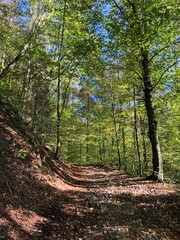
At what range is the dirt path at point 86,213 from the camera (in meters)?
4.56

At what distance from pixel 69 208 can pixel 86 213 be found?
0.67 meters

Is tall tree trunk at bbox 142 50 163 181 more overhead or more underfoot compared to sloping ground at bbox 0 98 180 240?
more overhead

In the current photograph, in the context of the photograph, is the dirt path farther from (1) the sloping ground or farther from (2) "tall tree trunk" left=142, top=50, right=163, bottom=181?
(2) "tall tree trunk" left=142, top=50, right=163, bottom=181

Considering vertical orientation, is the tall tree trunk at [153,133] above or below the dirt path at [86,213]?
above

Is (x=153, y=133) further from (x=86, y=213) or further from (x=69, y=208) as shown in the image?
(x=69, y=208)

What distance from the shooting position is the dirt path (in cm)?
456

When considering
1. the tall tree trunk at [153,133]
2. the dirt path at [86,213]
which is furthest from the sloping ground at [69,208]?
the tall tree trunk at [153,133]

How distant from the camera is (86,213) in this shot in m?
6.07

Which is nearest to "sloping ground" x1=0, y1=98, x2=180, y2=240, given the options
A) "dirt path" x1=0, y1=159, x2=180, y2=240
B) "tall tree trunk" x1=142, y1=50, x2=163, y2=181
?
"dirt path" x1=0, y1=159, x2=180, y2=240

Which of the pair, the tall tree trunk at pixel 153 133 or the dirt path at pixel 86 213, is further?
the tall tree trunk at pixel 153 133

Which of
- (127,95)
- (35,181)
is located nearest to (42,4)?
(127,95)

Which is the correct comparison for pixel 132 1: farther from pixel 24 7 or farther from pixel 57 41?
pixel 57 41

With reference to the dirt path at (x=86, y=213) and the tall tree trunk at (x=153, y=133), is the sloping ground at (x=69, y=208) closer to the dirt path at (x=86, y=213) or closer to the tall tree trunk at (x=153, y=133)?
the dirt path at (x=86, y=213)

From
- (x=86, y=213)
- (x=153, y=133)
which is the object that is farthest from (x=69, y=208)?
(x=153, y=133)
